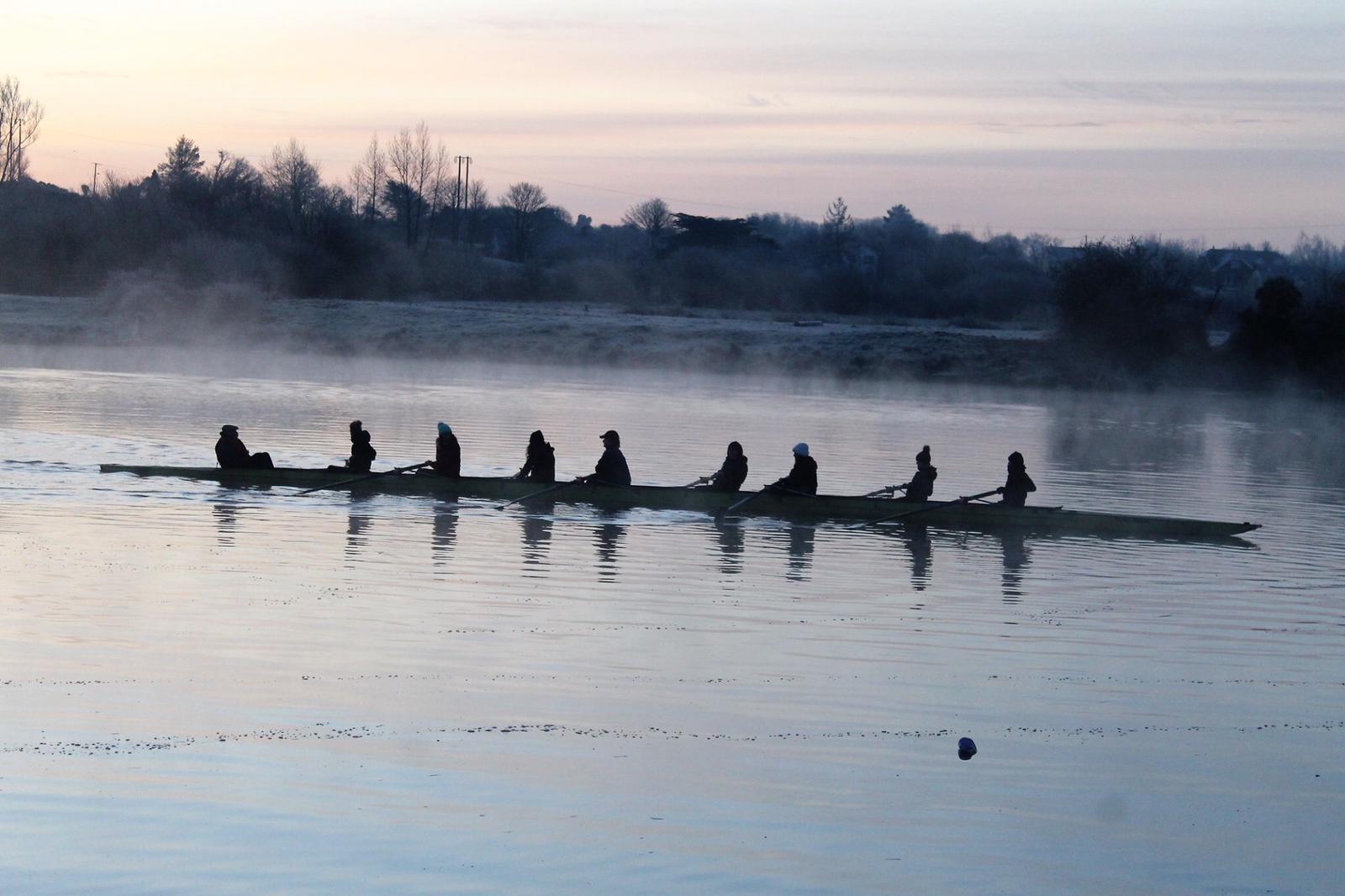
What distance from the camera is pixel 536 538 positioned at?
52.1 feet

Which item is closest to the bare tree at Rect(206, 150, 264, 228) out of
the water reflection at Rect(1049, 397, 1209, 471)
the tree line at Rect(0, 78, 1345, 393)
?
the tree line at Rect(0, 78, 1345, 393)

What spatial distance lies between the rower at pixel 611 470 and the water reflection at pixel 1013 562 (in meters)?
4.36

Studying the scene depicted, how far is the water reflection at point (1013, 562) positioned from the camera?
1374 cm

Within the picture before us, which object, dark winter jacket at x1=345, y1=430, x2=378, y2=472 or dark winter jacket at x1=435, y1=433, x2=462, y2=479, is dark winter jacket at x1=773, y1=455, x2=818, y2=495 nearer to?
dark winter jacket at x1=435, y1=433, x2=462, y2=479

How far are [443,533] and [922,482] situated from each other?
18.1 ft

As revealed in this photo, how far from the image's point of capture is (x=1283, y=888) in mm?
6871

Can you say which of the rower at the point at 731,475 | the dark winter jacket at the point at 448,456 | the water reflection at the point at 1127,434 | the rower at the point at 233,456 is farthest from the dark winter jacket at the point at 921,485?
the water reflection at the point at 1127,434

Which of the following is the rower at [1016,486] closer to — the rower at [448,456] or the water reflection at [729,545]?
the water reflection at [729,545]

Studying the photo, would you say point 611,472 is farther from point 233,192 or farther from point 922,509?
point 233,192

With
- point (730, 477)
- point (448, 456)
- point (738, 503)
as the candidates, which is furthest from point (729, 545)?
point (448, 456)

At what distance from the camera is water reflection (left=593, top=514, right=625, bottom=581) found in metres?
13.9

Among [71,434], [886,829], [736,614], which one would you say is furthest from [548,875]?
[71,434]

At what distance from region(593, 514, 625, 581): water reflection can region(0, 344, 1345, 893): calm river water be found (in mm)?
99

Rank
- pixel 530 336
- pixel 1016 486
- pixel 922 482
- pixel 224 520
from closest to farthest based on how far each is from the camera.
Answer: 1. pixel 224 520
2. pixel 1016 486
3. pixel 922 482
4. pixel 530 336
